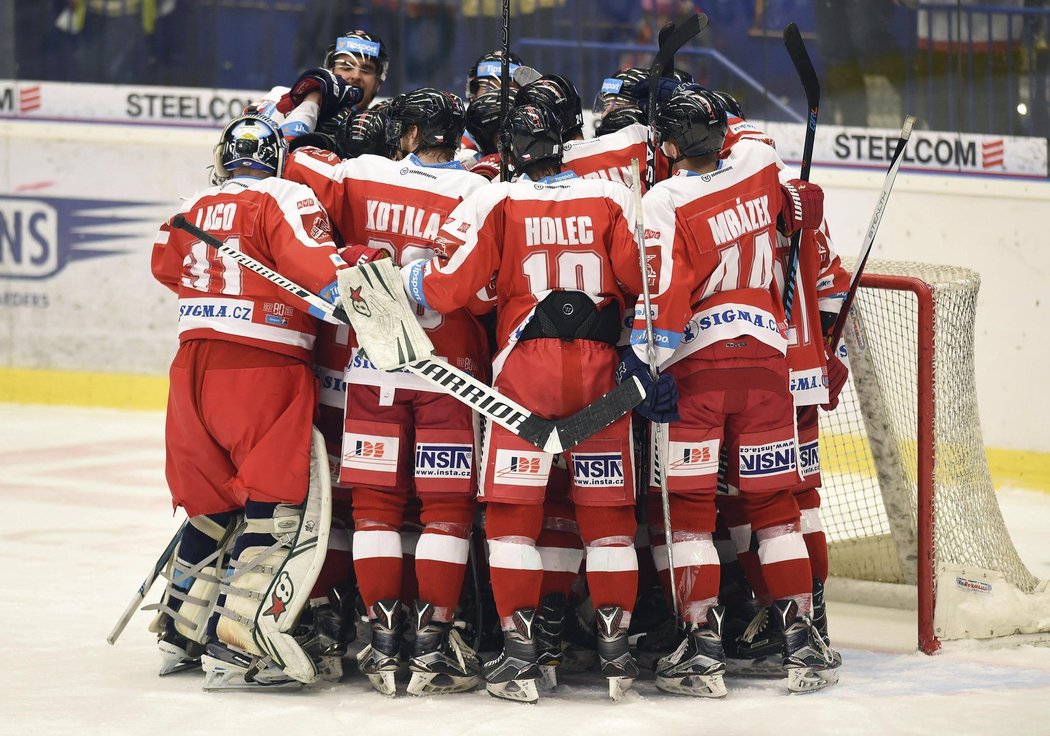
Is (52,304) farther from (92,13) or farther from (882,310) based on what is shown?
(882,310)

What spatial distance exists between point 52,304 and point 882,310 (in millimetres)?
4911

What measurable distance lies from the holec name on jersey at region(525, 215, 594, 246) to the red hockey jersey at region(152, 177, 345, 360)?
0.49m

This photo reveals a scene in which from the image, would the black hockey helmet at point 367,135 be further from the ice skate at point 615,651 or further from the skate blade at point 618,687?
the skate blade at point 618,687

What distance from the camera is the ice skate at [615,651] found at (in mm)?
3377

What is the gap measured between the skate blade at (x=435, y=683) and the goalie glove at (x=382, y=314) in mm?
721

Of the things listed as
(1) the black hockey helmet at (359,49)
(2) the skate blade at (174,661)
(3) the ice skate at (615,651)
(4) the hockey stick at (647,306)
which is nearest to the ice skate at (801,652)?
(4) the hockey stick at (647,306)

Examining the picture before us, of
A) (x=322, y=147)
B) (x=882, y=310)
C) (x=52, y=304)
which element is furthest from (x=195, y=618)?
(x=52, y=304)

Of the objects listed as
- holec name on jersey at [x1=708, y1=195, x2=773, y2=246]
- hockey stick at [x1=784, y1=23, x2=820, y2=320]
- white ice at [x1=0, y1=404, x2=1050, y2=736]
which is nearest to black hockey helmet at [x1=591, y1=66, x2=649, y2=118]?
hockey stick at [x1=784, y1=23, x2=820, y2=320]

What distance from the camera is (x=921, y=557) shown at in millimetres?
3859

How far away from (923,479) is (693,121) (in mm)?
1181

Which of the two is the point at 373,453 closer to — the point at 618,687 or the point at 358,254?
→ the point at 358,254

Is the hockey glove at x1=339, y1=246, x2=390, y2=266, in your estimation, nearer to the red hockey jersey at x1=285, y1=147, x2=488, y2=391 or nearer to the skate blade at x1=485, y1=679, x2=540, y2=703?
the red hockey jersey at x1=285, y1=147, x2=488, y2=391

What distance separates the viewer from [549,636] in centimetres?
351

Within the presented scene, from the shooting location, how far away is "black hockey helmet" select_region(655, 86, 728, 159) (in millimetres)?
3408
